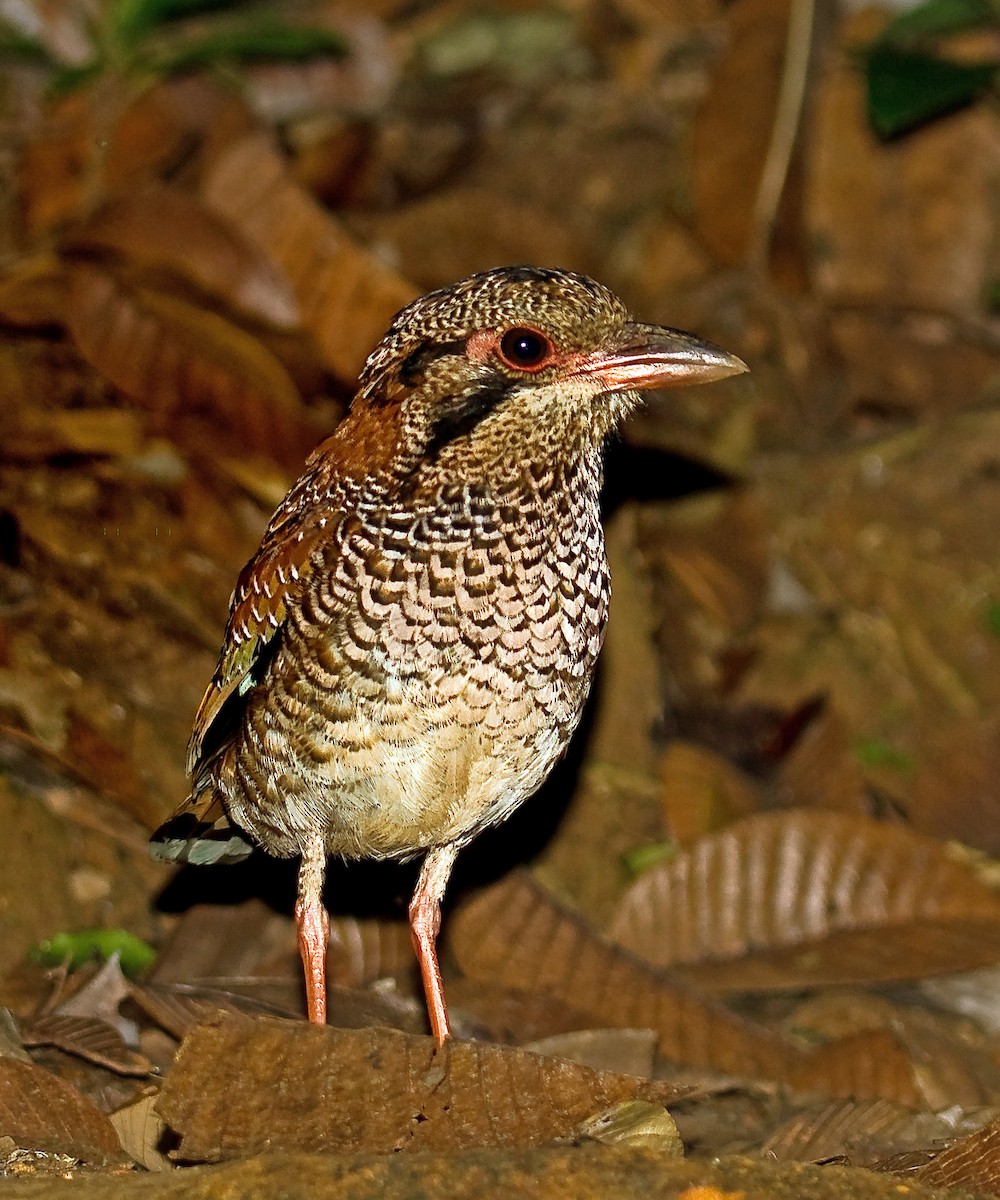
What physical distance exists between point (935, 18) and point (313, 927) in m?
5.98

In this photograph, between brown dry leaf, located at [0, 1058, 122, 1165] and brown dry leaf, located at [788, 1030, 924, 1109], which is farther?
brown dry leaf, located at [788, 1030, 924, 1109]

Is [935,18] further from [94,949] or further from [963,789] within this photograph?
[94,949]

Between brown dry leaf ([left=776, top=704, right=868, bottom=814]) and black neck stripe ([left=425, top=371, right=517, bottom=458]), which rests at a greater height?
black neck stripe ([left=425, top=371, right=517, bottom=458])

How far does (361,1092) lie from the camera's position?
3754 mm

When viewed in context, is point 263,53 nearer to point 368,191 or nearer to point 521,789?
point 368,191

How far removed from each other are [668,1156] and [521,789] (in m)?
1.33

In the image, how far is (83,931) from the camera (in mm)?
5309

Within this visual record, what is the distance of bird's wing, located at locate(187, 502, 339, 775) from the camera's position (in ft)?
14.5

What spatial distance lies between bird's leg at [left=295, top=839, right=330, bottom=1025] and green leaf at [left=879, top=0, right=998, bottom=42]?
18.8 ft

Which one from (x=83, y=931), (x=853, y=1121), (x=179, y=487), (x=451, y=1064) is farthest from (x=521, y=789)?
(x=179, y=487)

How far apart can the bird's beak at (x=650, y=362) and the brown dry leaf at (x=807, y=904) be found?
6.85ft

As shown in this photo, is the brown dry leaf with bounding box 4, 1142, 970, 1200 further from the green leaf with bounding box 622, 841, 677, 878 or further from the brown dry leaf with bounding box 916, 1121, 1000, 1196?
the green leaf with bounding box 622, 841, 677, 878

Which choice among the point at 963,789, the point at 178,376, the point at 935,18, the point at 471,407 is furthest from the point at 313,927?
the point at 935,18

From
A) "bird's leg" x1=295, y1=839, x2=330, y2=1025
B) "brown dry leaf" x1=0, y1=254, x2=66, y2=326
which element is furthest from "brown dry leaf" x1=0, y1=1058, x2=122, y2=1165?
"brown dry leaf" x1=0, y1=254, x2=66, y2=326
